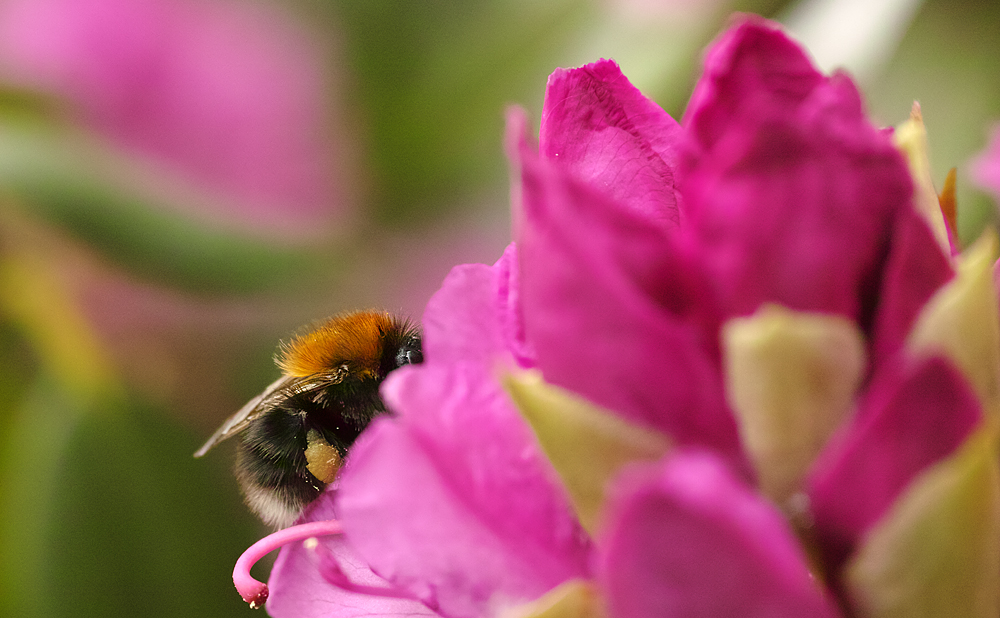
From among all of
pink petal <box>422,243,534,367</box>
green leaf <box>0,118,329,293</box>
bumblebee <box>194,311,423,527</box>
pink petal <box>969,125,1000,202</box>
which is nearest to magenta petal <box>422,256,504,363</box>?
pink petal <box>422,243,534,367</box>

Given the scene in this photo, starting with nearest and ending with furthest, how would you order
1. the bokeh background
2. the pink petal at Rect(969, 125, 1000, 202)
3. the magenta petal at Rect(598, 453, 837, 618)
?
the magenta petal at Rect(598, 453, 837, 618), the pink petal at Rect(969, 125, 1000, 202), the bokeh background

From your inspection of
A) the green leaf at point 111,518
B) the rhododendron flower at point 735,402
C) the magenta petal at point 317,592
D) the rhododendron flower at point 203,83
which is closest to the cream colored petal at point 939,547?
the rhododendron flower at point 735,402

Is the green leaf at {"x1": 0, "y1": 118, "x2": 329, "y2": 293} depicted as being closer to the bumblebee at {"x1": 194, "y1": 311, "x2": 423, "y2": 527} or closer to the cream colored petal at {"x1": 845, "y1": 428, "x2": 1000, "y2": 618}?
the bumblebee at {"x1": 194, "y1": 311, "x2": 423, "y2": 527}

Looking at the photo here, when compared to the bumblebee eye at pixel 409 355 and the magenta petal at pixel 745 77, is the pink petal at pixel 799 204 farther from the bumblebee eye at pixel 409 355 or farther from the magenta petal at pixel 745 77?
the bumblebee eye at pixel 409 355

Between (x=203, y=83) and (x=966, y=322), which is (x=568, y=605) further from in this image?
(x=203, y=83)

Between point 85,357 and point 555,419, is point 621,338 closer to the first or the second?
point 555,419


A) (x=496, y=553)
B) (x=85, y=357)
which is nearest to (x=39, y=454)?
(x=85, y=357)

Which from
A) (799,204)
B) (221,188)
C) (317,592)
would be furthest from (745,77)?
(221,188)
